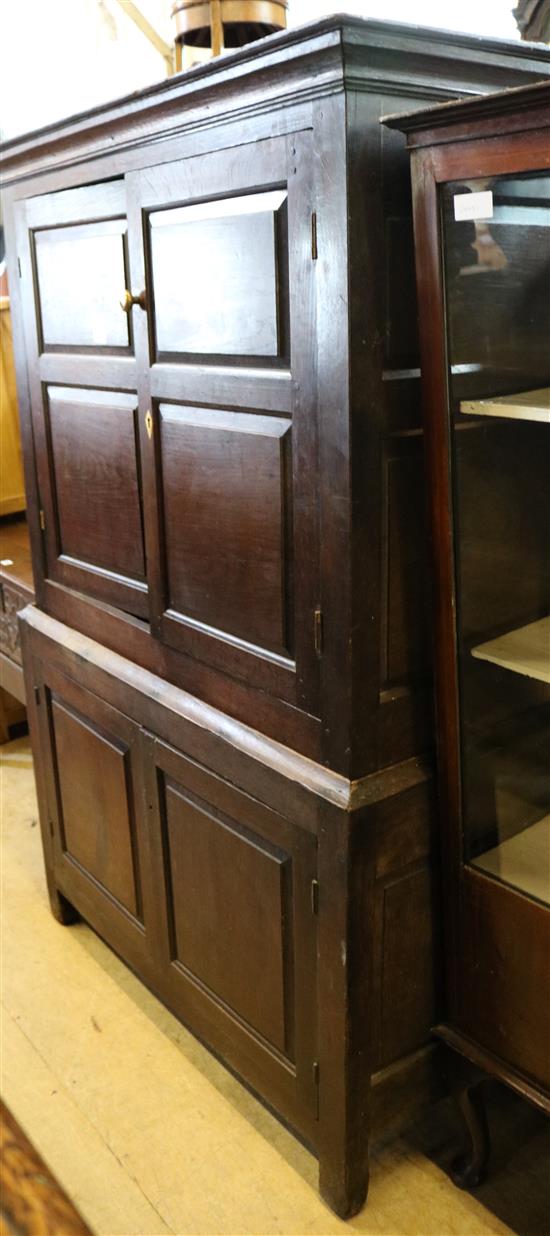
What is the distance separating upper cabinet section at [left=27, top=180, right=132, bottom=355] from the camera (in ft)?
5.88

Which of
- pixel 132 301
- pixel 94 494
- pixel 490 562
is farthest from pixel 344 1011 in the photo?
pixel 132 301

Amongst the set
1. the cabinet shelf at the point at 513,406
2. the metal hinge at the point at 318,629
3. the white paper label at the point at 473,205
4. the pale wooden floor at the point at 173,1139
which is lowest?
the pale wooden floor at the point at 173,1139

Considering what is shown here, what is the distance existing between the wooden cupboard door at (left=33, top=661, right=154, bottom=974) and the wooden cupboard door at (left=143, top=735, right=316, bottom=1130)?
84 mm

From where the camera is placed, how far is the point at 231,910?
181 centimetres

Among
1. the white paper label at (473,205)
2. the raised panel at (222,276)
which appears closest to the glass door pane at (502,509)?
the white paper label at (473,205)

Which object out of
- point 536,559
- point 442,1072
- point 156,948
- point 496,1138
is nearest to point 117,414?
point 536,559

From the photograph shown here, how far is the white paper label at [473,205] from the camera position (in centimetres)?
128

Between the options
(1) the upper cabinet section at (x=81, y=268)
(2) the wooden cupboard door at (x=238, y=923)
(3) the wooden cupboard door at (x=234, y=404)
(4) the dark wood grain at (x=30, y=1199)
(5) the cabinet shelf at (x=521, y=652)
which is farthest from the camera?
(1) the upper cabinet section at (x=81, y=268)

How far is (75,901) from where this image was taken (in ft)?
8.09

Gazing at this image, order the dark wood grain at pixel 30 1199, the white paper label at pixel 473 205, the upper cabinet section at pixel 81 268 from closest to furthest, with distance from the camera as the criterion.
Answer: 1. the dark wood grain at pixel 30 1199
2. the white paper label at pixel 473 205
3. the upper cabinet section at pixel 81 268

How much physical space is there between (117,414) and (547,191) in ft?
2.84

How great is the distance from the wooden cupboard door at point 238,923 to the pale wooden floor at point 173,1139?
129 mm

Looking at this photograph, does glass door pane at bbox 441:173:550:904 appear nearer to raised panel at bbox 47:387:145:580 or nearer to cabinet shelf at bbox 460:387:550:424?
cabinet shelf at bbox 460:387:550:424

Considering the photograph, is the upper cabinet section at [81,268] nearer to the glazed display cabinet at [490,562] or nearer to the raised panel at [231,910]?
the glazed display cabinet at [490,562]
